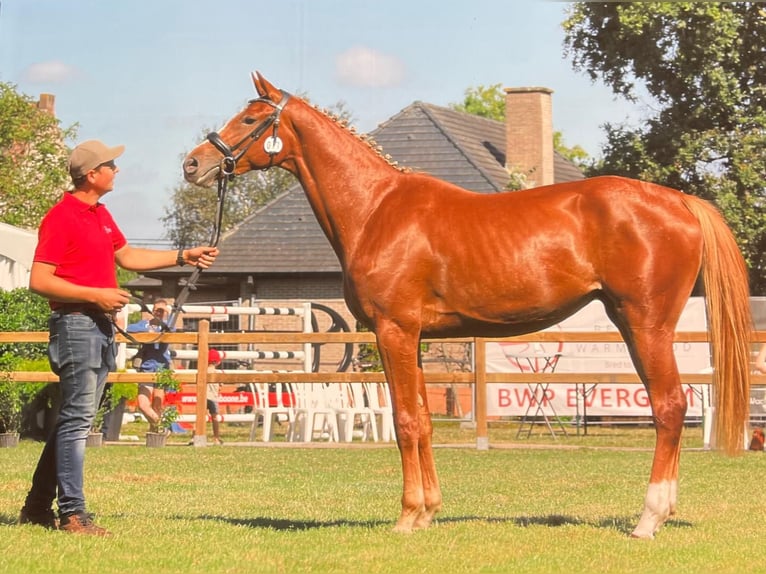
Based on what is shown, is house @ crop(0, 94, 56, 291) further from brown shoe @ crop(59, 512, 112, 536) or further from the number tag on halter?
brown shoe @ crop(59, 512, 112, 536)

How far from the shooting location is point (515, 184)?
98.8 ft

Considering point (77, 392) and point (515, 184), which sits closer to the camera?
point (77, 392)

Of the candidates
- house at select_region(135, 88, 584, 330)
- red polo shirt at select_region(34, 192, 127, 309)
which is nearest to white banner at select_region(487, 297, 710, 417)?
red polo shirt at select_region(34, 192, 127, 309)

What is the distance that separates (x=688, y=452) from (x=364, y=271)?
8.27m

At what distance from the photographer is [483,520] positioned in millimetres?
7082

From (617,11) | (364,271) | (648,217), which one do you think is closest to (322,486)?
(364,271)

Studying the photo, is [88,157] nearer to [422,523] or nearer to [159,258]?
[159,258]

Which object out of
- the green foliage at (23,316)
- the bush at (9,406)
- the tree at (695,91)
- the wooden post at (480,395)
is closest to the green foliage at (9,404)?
the bush at (9,406)

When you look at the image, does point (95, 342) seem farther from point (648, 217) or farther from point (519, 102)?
point (519, 102)

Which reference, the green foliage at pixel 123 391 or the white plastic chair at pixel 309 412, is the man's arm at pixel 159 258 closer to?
the green foliage at pixel 123 391

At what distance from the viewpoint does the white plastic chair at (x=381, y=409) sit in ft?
53.5

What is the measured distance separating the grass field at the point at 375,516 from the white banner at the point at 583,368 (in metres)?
4.52

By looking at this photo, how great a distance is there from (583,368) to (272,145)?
12.6 metres

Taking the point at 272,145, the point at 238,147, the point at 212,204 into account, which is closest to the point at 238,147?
the point at 238,147
